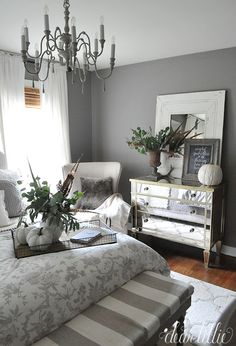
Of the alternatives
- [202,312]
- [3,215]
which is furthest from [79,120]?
[202,312]

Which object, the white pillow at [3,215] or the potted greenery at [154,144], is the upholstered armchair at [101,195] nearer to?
the potted greenery at [154,144]

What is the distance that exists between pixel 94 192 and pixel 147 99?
1379mm

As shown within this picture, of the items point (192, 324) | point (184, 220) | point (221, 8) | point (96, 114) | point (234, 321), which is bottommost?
point (192, 324)

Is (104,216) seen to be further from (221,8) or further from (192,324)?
(221,8)

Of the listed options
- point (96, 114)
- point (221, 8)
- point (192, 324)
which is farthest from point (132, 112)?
point (192, 324)

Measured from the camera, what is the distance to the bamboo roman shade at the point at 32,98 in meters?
3.45

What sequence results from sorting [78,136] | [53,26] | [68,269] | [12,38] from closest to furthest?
[68,269]
[53,26]
[12,38]
[78,136]

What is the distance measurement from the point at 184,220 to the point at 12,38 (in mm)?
2561

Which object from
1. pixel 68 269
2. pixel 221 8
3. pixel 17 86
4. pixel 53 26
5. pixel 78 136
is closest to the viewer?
pixel 68 269

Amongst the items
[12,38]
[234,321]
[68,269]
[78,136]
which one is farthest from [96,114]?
[234,321]

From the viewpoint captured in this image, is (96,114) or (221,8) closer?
(221,8)

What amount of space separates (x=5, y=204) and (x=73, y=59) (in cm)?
164

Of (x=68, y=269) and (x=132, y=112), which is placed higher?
(x=132, y=112)

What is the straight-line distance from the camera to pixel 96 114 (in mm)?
4195
